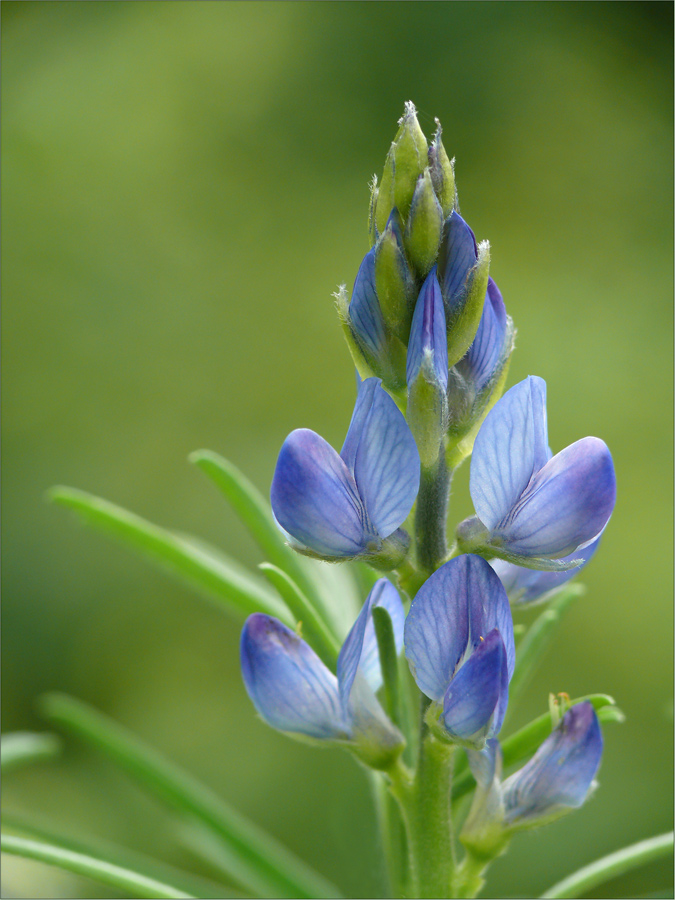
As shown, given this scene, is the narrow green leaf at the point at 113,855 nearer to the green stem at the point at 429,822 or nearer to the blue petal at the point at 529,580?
the green stem at the point at 429,822

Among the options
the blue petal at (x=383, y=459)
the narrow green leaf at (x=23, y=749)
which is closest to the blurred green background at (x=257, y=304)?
the narrow green leaf at (x=23, y=749)

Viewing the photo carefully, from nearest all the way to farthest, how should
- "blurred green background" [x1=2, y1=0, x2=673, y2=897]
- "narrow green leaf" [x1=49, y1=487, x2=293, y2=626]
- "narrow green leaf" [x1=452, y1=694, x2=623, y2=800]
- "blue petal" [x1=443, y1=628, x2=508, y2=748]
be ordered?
"blue petal" [x1=443, y1=628, x2=508, y2=748], "narrow green leaf" [x1=452, y1=694, x2=623, y2=800], "narrow green leaf" [x1=49, y1=487, x2=293, y2=626], "blurred green background" [x1=2, y1=0, x2=673, y2=897]

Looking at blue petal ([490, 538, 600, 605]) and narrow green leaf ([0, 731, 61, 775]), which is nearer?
blue petal ([490, 538, 600, 605])

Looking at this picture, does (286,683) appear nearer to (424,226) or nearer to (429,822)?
(429,822)

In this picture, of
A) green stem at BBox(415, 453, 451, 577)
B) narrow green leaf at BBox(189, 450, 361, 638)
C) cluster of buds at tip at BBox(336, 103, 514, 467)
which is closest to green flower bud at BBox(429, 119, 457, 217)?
cluster of buds at tip at BBox(336, 103, 514, 467)

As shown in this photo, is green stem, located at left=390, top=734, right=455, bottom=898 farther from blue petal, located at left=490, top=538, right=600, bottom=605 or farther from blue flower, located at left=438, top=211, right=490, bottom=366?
blue flower, located at left=438, top=211, right=490, bottom=366

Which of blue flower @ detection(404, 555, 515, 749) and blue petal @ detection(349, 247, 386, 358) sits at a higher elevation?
blue petal @ detection(349, 247, 386, 358)

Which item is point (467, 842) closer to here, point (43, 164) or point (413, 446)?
point (413, 446)

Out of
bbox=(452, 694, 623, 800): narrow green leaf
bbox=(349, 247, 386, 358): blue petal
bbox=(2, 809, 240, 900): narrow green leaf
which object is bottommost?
bbox=(2, 809, 240, 900): narrow green leaf
